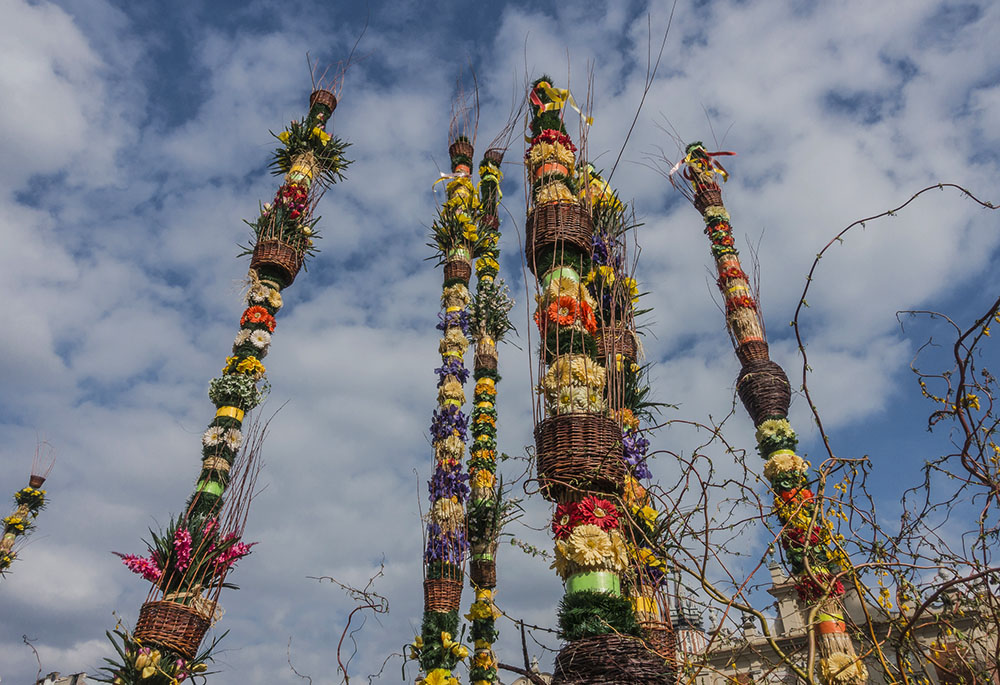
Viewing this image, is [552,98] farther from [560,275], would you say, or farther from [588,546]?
[588,546]

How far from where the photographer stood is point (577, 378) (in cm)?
371

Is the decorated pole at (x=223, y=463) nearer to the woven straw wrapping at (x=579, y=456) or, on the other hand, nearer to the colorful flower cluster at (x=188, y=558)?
the colorful flower cluster at (x=188, y=558)

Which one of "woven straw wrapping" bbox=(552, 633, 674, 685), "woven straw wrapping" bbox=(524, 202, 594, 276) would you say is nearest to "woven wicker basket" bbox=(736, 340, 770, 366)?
"woven straw wrapping" bbox=(524, 202, 594, 276)

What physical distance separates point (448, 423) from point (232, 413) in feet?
11.9

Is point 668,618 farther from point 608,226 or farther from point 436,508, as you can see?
point 436,508

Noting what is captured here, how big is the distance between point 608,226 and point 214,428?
520 cm

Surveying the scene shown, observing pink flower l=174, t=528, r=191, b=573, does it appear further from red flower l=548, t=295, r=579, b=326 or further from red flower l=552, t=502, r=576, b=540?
red flower l=548, t=295, r=579, b=326

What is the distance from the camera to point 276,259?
8.69m

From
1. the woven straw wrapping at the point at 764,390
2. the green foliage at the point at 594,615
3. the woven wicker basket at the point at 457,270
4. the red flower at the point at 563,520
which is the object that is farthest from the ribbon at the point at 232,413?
the woven straw wrapping at the point at 764,390

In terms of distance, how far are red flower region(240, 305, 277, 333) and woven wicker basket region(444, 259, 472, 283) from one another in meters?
4.48

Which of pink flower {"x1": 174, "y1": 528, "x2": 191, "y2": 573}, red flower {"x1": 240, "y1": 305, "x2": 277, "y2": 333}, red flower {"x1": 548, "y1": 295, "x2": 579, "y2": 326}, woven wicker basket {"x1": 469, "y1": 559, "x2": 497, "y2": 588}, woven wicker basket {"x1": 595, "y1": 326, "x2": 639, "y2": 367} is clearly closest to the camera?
woven wicker basket {"x1": 595, "y1": 326, "x2": 639, "y2": 367}

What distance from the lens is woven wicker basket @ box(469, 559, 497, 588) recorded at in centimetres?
953

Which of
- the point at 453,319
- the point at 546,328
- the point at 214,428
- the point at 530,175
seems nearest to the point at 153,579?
the point at 214,428

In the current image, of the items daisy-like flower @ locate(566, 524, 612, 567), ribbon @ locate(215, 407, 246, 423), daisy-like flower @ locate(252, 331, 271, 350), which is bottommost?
daisy-like flower @ locate(566, 524, 612, 567)
